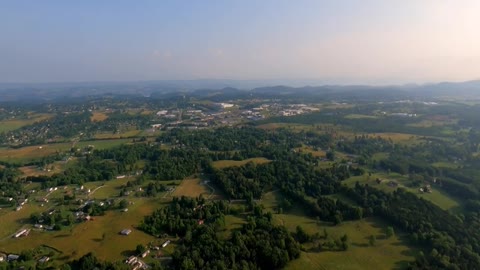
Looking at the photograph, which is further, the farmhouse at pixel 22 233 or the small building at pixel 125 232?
the small building at pixel 125 232

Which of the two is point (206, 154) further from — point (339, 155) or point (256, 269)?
point (256, 269)

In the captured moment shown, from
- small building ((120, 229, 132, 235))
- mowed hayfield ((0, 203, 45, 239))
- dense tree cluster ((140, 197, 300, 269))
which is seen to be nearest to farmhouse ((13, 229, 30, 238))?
mowed hayfield ((0, 203, 45, 239))

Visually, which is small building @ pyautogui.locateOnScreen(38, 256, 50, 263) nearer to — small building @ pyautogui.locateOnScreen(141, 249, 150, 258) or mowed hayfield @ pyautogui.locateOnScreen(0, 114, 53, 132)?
small building @ pyautogui.locateOnScreen(141, 249, 150, 258)

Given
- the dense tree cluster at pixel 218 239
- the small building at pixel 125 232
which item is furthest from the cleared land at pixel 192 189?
the small building at pixel 125 232

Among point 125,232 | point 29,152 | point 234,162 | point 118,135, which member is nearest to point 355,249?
point 125,232

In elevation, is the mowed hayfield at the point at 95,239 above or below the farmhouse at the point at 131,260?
below

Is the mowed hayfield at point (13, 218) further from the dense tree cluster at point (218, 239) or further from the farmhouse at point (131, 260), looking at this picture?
the farmhouse at point (131, 260)

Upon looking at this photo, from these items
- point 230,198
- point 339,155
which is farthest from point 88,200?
point 339,155

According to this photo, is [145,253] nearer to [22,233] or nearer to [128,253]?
[128,253]

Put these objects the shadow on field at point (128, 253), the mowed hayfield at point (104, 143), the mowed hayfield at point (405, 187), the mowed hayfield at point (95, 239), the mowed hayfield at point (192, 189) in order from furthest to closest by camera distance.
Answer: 1. the mowed hayfield at point (104, 143)
2. the mowed hayfield at point (192, 189)
3. the mowed hayfield at point (405, 187)
4. the mowed hayfield at point (95, 239)
5. the shadow on field at point (128, 253)
